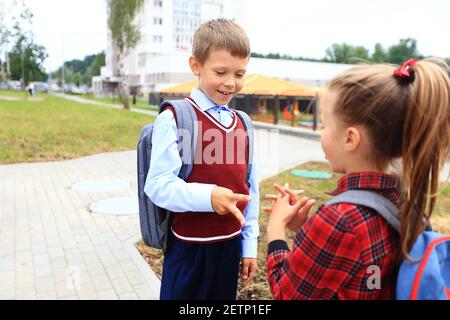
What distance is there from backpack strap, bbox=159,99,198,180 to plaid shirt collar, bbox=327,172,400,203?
578 millimetres

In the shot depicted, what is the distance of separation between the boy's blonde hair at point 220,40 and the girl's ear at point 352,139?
599 millimetres

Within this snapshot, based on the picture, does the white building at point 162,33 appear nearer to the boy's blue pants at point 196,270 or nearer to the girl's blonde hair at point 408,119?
the boy's blue pants at point 196,270

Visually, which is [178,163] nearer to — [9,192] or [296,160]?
[9,192]

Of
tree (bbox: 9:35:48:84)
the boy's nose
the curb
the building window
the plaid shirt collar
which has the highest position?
the building window

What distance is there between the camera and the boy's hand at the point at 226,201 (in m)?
1.23

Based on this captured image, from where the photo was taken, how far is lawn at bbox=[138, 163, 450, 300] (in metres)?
2.95

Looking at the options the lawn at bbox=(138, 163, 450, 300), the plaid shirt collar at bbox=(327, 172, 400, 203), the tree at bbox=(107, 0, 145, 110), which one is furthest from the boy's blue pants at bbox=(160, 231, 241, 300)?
the tree at bbox=(107, 0, 145, 110)

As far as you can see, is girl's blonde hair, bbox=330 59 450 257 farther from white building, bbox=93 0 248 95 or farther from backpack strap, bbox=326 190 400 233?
white building, bbox=93 0 248 95

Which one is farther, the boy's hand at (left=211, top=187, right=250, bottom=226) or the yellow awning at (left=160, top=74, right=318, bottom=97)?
the yellow awning at (left=160, top=74, right=318, bottom=97)

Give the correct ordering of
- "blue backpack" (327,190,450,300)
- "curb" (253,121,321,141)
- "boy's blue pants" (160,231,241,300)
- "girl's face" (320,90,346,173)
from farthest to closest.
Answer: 1. "curb" (253,121,321,141)
2. "boy's blue pants" (160,231,241,300)
3. "girl's face" (320,90,346,173)
4. "blue backpack" (327,190,450,300)

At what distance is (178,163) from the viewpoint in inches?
55.7

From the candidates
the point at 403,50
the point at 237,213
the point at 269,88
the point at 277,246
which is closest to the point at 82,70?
the point at 403,50

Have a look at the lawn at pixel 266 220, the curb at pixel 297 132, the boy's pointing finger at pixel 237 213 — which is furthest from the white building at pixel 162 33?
the boy's pointing finger at pixel 237 213
